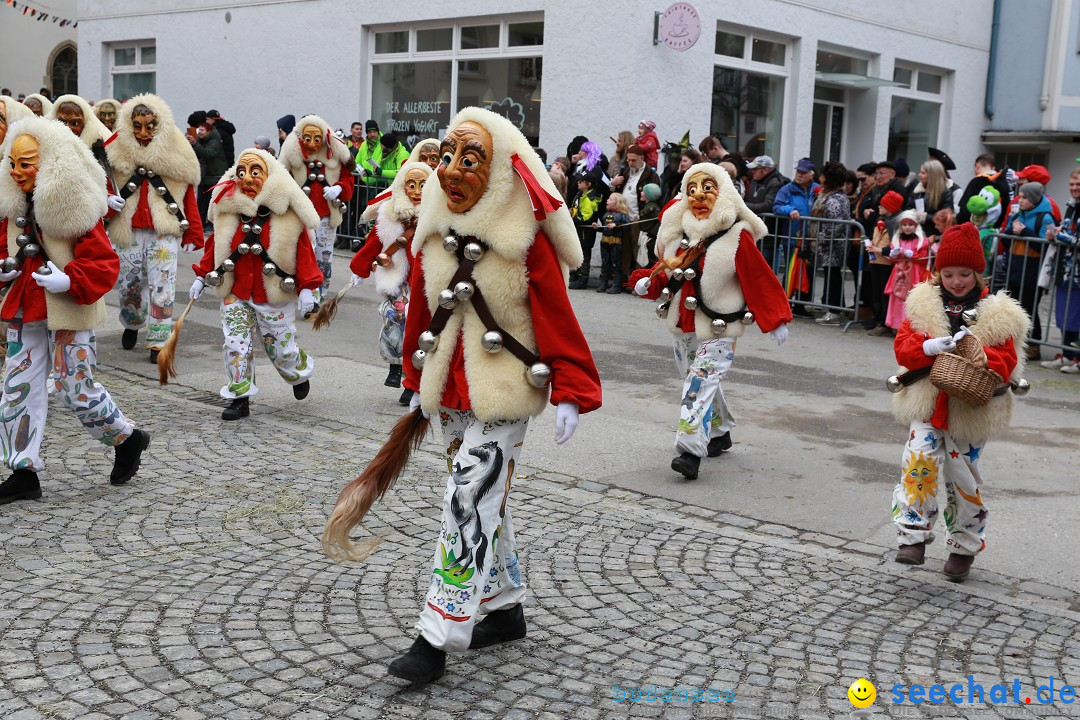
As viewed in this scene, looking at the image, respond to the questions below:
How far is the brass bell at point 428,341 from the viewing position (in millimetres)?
4363

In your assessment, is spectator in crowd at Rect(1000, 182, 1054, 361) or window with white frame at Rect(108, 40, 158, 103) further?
window with white frame at Rect(108, 40, 158, 103)

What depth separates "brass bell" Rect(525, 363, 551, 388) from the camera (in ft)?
13.9

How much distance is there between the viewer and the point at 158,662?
→ 14.0 ft

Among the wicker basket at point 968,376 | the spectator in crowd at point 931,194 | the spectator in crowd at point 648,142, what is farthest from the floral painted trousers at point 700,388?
the spectator in crowd at point 648,142

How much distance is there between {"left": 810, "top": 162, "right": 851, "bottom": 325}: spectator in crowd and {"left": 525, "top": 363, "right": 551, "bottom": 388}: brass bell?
992cm

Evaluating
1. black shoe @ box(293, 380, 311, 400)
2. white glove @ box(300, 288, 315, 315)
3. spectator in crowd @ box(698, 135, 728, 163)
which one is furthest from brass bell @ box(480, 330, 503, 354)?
spectator in crowd @ box(698, 135, 728, 163)

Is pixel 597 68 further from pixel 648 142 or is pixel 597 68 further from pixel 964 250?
pixel 964 250

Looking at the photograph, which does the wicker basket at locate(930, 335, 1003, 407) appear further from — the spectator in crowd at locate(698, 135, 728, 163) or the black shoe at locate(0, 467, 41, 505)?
the spectator in crowd at locate(698, 135, 728, 163)

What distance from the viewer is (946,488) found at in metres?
5.50

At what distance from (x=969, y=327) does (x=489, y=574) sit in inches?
101

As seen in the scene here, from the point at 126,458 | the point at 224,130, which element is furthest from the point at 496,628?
the point at 224,130

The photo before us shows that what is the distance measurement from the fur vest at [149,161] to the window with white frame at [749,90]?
10.0 meters

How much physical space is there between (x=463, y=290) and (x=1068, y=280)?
355 inches

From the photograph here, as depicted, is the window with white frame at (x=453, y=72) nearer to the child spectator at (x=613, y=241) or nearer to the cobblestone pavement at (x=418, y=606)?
the child spectator at (x=613, y=241)
